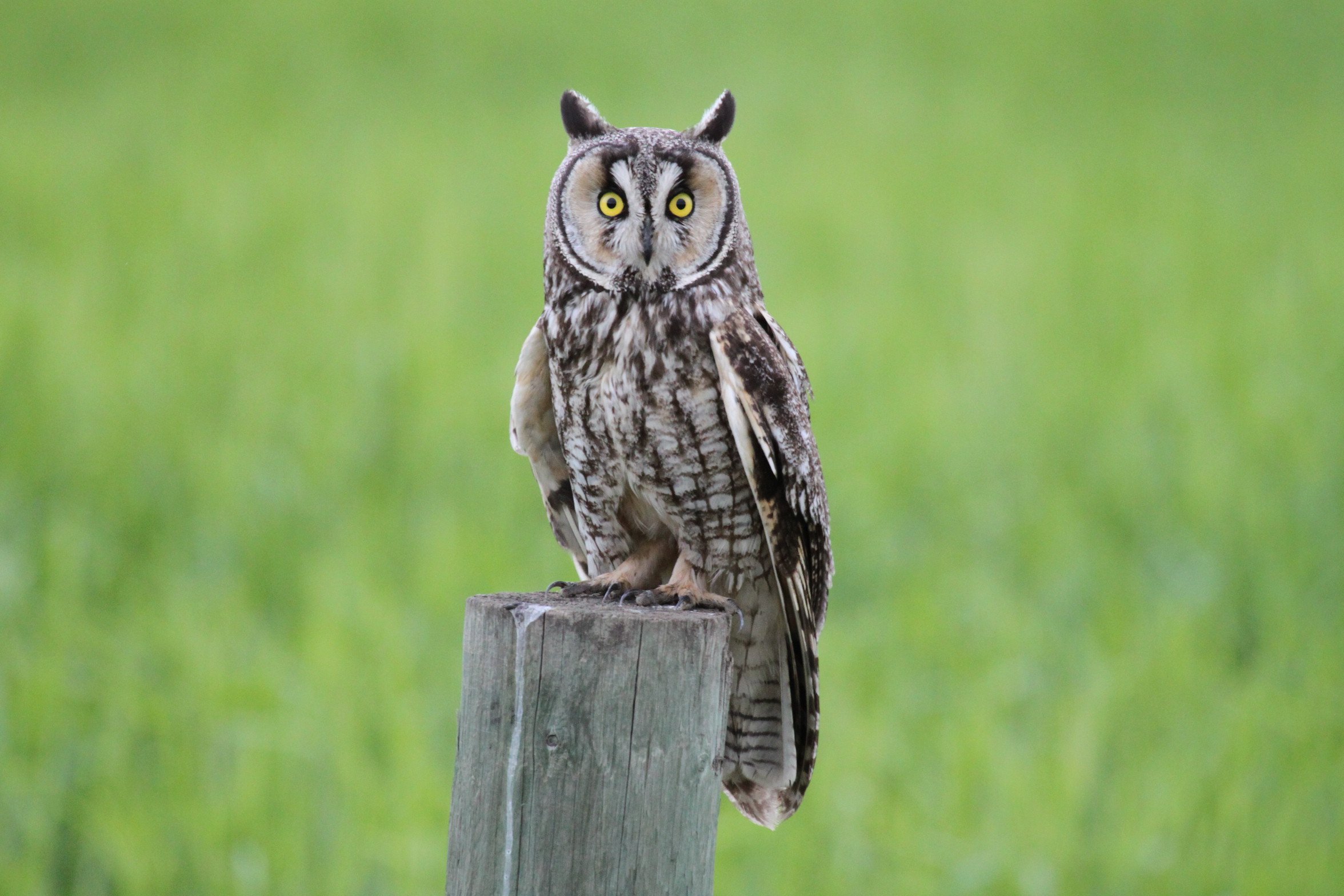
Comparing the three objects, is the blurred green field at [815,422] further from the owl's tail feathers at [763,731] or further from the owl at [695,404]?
the owl at [695,404]

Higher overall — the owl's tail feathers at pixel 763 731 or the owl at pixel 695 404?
the owl at pixel 695 404

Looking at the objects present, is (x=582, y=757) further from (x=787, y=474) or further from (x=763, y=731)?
(x=763, y=731)

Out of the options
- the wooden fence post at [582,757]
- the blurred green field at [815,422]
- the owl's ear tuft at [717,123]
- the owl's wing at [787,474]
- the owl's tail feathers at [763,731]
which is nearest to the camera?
the wooden fence post at [582,757]

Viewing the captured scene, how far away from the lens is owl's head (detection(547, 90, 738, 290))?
6.33 feet

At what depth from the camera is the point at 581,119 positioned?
80.6 inches

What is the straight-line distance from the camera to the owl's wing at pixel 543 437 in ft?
7.12

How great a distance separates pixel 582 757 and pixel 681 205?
39.3 inches

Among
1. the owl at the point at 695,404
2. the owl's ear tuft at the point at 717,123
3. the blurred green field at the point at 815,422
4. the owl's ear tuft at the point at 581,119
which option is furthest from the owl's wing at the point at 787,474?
the blurred green field at the point at 815,422

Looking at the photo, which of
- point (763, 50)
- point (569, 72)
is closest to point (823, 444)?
point (569, 72)

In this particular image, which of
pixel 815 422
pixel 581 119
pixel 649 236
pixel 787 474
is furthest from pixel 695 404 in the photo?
pixel 815 422

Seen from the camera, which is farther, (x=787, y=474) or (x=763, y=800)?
(x=763, y=800)

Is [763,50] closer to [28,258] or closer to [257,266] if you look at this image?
[257,266]

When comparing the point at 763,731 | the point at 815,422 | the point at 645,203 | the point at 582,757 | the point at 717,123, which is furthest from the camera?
the point at 815,422

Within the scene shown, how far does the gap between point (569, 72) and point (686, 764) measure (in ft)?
31.1
